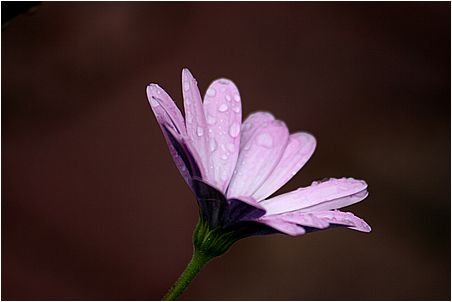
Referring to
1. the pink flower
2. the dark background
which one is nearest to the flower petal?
the pink flower

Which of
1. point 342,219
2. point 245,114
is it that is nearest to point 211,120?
point 342,219

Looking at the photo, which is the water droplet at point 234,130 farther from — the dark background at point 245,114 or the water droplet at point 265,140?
the dark background at point 245,114

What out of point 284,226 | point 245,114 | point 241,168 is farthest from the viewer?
point 245,114

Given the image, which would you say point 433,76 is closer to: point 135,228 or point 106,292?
point 135,228

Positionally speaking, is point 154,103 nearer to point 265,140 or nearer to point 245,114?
point 265,140

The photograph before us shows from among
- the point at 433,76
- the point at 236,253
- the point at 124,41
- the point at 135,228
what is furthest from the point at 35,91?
the point at 433,76

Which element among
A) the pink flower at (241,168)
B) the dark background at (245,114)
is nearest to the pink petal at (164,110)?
the pink flower at (241,168)

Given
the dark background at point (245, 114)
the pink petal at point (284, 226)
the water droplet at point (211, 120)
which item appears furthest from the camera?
the dark background at point (245, 114)
